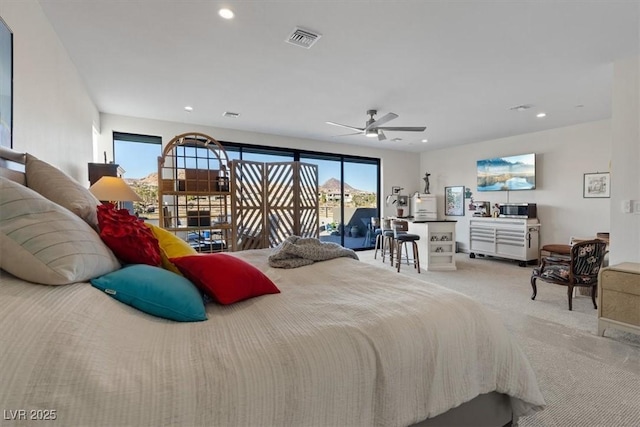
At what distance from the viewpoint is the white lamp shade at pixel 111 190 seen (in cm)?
282

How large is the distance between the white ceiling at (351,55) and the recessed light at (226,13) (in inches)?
1.8

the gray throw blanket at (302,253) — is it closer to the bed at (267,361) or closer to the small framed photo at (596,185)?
the bed at (267,361)

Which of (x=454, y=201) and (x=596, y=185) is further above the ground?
(x=596, y=185)

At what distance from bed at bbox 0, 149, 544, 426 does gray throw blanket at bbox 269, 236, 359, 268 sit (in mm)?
586

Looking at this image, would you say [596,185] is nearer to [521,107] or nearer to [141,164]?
[521,107]

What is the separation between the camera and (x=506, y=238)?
5.77 m

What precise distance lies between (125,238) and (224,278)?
470 millimetres

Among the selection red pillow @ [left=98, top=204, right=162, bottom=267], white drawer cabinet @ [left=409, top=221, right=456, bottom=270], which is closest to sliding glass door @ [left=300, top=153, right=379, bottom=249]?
white drawer cabinet @ [left=409, top=221, right=456, bottom=270]

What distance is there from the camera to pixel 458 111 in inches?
176

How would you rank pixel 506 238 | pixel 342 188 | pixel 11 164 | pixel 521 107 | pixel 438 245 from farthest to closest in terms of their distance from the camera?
1. pixel 342 188
2. pixel 506 238
3. pixel 438 245
4. pixel 521 107
5. pixel 11 164

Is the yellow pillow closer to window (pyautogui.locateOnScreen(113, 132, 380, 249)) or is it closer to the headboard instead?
the headboard

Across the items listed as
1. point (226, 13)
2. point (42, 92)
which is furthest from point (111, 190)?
point (226, 13)

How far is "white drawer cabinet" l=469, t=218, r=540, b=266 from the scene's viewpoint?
5523 mm

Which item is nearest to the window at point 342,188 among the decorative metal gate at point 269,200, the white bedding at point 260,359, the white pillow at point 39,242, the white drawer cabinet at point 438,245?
Answer: the decorative metal gate at point 269,200
